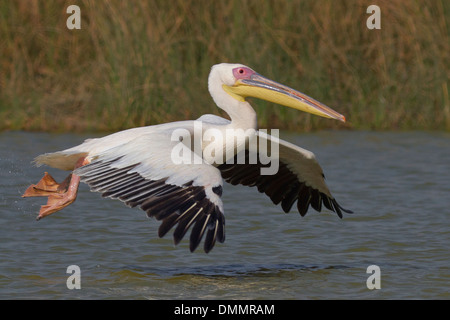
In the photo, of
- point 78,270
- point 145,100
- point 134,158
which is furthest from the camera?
point 145,100

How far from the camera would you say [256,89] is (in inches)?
283

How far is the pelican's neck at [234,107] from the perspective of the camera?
273 inches

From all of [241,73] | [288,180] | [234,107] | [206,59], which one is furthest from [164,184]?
[206,59]

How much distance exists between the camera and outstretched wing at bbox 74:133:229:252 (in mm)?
5887

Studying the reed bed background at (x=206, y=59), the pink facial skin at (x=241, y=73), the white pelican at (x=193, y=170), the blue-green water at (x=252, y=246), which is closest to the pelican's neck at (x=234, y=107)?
the white pelican at (x=193, y=170)

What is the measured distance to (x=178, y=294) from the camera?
254 inches

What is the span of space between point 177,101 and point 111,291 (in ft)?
16.9

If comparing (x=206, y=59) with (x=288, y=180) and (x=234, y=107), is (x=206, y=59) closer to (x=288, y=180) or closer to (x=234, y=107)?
(x=288, y=180)

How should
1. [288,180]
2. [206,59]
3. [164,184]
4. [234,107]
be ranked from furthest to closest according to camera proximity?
1. [206,59]
2. [288,180]
3. [234,107]
4. [164,184]

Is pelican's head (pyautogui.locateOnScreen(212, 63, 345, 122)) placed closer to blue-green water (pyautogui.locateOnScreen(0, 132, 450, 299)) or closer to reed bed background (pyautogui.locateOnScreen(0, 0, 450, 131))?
blue-green water (pyautogui.locateOnScreen(0, 132, 450, 299))

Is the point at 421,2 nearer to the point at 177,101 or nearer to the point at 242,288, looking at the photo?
the point at 177,101

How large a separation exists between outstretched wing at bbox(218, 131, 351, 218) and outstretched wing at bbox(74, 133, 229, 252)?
1268 millimetres

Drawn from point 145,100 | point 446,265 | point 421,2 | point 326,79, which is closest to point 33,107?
point 145,100

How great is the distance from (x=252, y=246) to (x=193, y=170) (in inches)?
71.6
